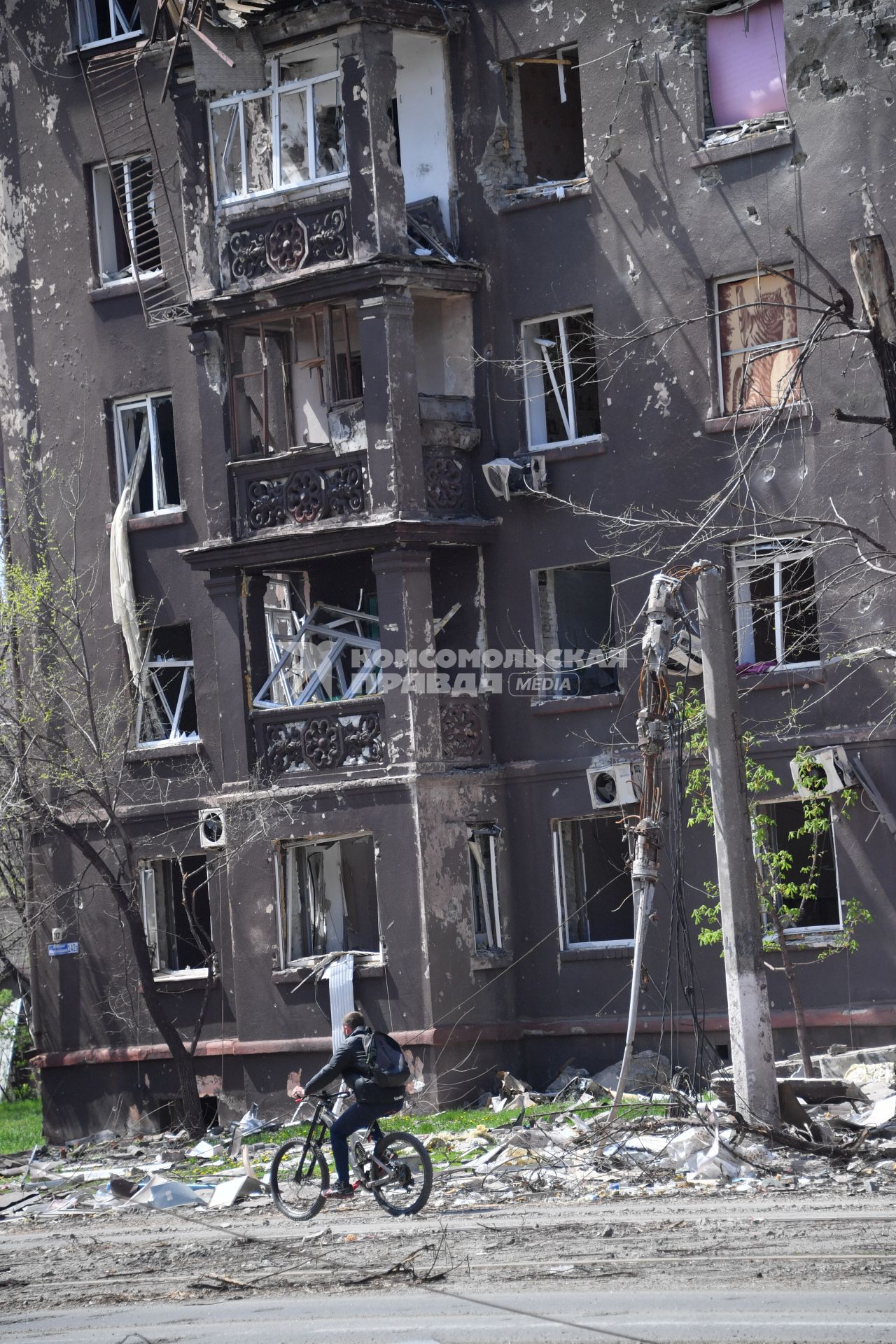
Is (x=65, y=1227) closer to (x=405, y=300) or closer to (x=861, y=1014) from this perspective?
(x=861, y=1014)

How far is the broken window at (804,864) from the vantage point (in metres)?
23.2

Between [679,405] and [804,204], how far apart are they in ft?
9.18

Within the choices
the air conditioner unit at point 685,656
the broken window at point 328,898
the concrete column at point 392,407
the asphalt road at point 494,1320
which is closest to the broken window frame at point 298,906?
the broken window at point 328,898

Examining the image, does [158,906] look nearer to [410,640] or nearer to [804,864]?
[410,640]

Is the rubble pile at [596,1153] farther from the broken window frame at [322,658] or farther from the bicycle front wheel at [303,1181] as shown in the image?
the broken window frame at [322,658]

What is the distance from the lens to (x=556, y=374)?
83.6 feet

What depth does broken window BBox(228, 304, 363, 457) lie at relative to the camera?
1015 inches

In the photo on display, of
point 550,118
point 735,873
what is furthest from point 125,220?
point 735,873

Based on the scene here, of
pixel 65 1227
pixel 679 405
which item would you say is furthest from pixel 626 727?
pixel 65 1227

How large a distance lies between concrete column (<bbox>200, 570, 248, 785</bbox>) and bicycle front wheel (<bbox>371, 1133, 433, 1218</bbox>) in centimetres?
1060

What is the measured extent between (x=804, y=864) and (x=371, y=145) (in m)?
10.5

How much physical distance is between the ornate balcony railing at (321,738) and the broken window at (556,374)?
4.21 metres

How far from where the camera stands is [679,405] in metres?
23.9

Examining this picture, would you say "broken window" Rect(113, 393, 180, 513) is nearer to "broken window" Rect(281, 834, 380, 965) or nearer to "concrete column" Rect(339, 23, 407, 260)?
"concrete column" Rect(339, 23, 407, 260)
